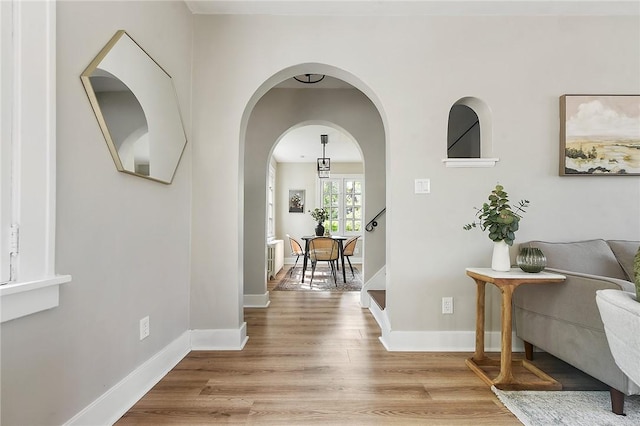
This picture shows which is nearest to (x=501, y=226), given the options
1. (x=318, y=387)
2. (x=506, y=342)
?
(x=506, y=342)

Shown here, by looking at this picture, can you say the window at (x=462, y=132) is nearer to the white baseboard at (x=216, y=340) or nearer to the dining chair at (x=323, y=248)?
the dining chair at (x=323, y=248)

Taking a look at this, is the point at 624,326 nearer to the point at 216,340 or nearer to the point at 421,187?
the point at 421,187

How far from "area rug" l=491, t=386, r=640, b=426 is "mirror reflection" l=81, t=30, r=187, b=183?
233cm

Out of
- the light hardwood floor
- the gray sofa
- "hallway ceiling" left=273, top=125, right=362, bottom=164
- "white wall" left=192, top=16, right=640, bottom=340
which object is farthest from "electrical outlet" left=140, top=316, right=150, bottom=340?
"hallway ceiling" left=273, top=125, right=362, bottom=164

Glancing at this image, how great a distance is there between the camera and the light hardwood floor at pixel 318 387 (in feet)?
5.22

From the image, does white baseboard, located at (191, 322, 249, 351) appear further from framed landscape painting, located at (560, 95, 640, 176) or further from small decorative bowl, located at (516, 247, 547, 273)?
framed landscape painting, located at (560, 95, 640, 176)

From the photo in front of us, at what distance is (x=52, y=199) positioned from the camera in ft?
3.91

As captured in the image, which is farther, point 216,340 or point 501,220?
point 216,340

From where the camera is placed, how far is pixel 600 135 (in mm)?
2418

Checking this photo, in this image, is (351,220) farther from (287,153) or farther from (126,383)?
(126,383)

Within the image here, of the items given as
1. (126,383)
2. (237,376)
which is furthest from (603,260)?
(126,383)

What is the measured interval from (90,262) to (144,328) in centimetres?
62

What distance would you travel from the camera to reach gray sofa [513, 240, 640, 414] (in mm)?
1616

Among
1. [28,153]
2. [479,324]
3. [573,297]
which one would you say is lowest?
[479,324]
